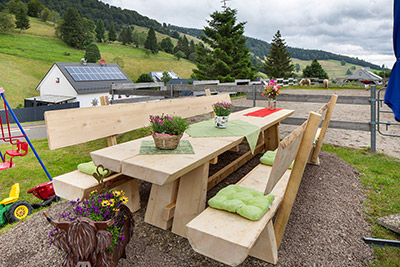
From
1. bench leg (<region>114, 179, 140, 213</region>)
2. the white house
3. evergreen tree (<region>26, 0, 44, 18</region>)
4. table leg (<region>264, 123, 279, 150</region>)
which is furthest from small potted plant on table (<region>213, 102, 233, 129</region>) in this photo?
evergreen tree (<region>26, 0, 44, 18</region>)

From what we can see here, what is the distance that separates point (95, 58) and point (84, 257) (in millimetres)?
42531

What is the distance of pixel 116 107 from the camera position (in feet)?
9.17

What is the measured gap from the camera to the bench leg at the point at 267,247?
68.8 inches

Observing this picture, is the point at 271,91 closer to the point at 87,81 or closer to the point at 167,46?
the point at 87,81

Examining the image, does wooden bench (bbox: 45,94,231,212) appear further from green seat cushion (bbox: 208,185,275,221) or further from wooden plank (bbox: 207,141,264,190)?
green seat cushion (bbox: 208,185,275,221)

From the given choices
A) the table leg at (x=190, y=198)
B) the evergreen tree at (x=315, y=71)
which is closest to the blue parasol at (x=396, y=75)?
the table leg at (x=190, y=198)

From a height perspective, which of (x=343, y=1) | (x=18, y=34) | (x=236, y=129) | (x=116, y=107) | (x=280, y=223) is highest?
(x=18, y=34)

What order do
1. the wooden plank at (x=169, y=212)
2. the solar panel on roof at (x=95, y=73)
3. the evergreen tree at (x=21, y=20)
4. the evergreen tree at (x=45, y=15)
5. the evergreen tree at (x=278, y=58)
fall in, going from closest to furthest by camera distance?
the wooden plank at (x=169, y=212) → the solar panel on roof at (x=95, y=73) → the evergreen tree at (x=278, y=58) → the evergreen tree at (x=21, y=20) → the evergreen tree at (x=45, y=15)

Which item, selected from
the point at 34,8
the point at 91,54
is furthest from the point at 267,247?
the point at 34,8

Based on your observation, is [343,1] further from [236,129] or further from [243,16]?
[243,16]

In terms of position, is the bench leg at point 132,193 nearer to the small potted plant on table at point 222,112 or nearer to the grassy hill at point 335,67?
the small potted plant on table at point 222,112

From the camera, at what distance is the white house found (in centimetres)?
2155

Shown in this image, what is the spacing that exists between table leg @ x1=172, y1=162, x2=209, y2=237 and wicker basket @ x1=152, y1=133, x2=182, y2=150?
0.29 metres

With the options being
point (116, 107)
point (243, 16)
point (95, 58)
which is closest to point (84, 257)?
point (116, 107)
